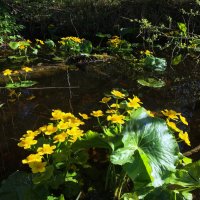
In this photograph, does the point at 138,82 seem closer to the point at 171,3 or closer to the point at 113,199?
the point at 113,199

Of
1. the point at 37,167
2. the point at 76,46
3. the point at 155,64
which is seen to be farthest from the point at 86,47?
the point at 37,167

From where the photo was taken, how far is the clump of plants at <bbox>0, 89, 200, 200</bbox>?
7.37ft

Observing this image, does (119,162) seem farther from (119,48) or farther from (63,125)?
(119,48)

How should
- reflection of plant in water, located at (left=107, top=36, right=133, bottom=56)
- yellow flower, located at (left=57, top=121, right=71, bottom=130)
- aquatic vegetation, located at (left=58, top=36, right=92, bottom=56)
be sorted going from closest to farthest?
yellow flower, located at (left=57, top=121, right=71, bottom=130) → aquatic vegetation, located at (left=58, top=36, right=92, bottom=56) → reflection of plant in water, located at (left=107, top=36, right=133, bottom=56)

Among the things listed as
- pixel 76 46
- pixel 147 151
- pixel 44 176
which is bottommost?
pixel 76 46

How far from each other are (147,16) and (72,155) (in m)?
5.61

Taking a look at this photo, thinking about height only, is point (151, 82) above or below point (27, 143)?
below

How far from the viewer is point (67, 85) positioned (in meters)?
4.98

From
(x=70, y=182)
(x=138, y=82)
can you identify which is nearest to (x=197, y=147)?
(x=70, y=182)

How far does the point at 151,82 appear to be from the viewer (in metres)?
5.11

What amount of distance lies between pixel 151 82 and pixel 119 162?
10.1ft

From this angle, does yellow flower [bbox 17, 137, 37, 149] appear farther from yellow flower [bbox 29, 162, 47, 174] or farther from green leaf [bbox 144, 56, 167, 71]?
green leaf [bbox 144, 56, 167, 71]

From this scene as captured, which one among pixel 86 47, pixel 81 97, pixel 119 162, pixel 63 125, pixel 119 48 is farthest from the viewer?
pixel 119 48

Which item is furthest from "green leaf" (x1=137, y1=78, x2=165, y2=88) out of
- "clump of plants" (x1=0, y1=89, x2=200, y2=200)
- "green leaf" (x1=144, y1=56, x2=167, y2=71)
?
"clump of plants" (x1=0, y1=89, x2=200, y2=200)
